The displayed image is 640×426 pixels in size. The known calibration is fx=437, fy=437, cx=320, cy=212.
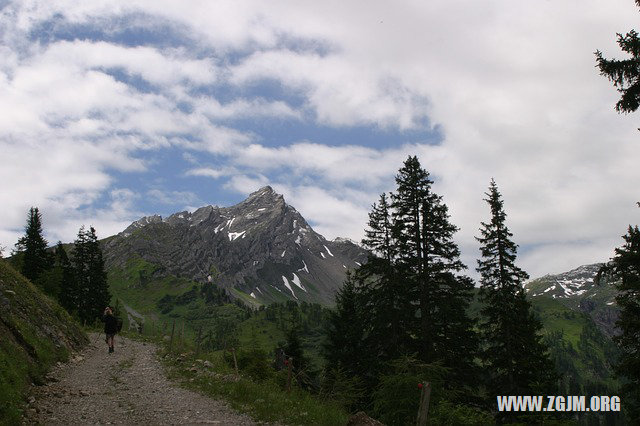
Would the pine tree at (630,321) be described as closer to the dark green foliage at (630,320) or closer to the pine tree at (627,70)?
the dark green foliage at (630,320)

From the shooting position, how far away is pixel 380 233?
1217 inches

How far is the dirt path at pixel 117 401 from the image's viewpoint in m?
12.5

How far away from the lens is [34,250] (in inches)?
2832

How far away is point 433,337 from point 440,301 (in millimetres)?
2232

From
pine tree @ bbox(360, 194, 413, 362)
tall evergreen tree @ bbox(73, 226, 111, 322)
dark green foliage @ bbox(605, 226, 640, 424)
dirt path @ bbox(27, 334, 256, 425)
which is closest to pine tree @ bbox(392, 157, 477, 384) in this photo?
pine tree @ bbox(360, 194, 413, 362)

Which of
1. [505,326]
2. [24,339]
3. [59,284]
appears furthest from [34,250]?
[505,326]

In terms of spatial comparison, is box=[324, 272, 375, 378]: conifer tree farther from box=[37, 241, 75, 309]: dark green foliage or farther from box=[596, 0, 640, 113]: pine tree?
box=[37, 241, 75, 309]: dark green foliage

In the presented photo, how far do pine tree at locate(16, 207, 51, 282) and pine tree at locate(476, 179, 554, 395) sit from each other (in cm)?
6851

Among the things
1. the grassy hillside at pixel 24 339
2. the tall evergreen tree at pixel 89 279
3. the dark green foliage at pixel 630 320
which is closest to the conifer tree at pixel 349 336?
the dark green foliage at pixel 630 320

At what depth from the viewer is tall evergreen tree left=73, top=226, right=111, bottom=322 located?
226 ft

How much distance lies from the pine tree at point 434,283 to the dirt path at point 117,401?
14.9 m

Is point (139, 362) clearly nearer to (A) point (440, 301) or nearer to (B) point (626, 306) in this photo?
(A) point (440, 301)

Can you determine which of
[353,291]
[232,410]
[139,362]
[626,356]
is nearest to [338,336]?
[353,291]

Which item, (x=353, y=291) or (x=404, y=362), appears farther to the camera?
(x=353, y=291)
